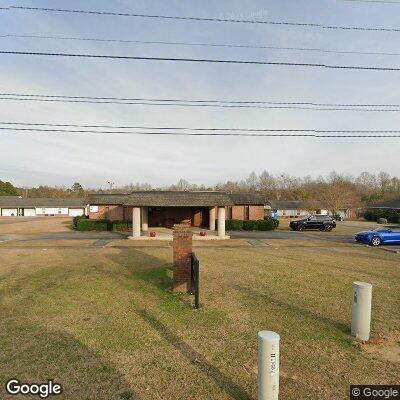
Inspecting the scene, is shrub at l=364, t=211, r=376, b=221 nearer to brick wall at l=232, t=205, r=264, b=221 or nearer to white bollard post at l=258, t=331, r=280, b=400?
brick wall at l=232, t=205, r=264, b=221

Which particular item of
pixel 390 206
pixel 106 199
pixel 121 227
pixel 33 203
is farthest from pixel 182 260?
pixel 33 203

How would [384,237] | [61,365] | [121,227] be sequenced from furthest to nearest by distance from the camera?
[121,227]
[384,237]
[61,365]

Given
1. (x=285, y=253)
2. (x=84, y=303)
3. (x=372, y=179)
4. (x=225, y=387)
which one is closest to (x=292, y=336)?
(x=225, y=387)

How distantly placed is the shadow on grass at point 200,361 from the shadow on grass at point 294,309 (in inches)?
114

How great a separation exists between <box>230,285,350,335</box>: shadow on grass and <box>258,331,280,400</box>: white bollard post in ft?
9.51

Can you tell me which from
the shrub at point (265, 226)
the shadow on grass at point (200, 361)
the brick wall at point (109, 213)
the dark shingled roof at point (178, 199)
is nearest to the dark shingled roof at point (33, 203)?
the brick wall at point (109, 213)

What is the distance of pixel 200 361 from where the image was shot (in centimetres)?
482

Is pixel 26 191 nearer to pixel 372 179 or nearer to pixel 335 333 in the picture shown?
pixel 335 333

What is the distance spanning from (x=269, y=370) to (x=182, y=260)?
16.7 ft

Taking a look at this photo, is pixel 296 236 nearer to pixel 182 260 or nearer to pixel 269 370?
pixel 182 260

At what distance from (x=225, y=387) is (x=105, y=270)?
314 inches

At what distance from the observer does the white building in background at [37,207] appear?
6706cm

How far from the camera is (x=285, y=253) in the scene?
1553 cm

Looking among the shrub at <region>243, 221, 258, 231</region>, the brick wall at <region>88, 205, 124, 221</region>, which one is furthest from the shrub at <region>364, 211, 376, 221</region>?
the brick wall at <region>88, 205, 124, 221</region>
